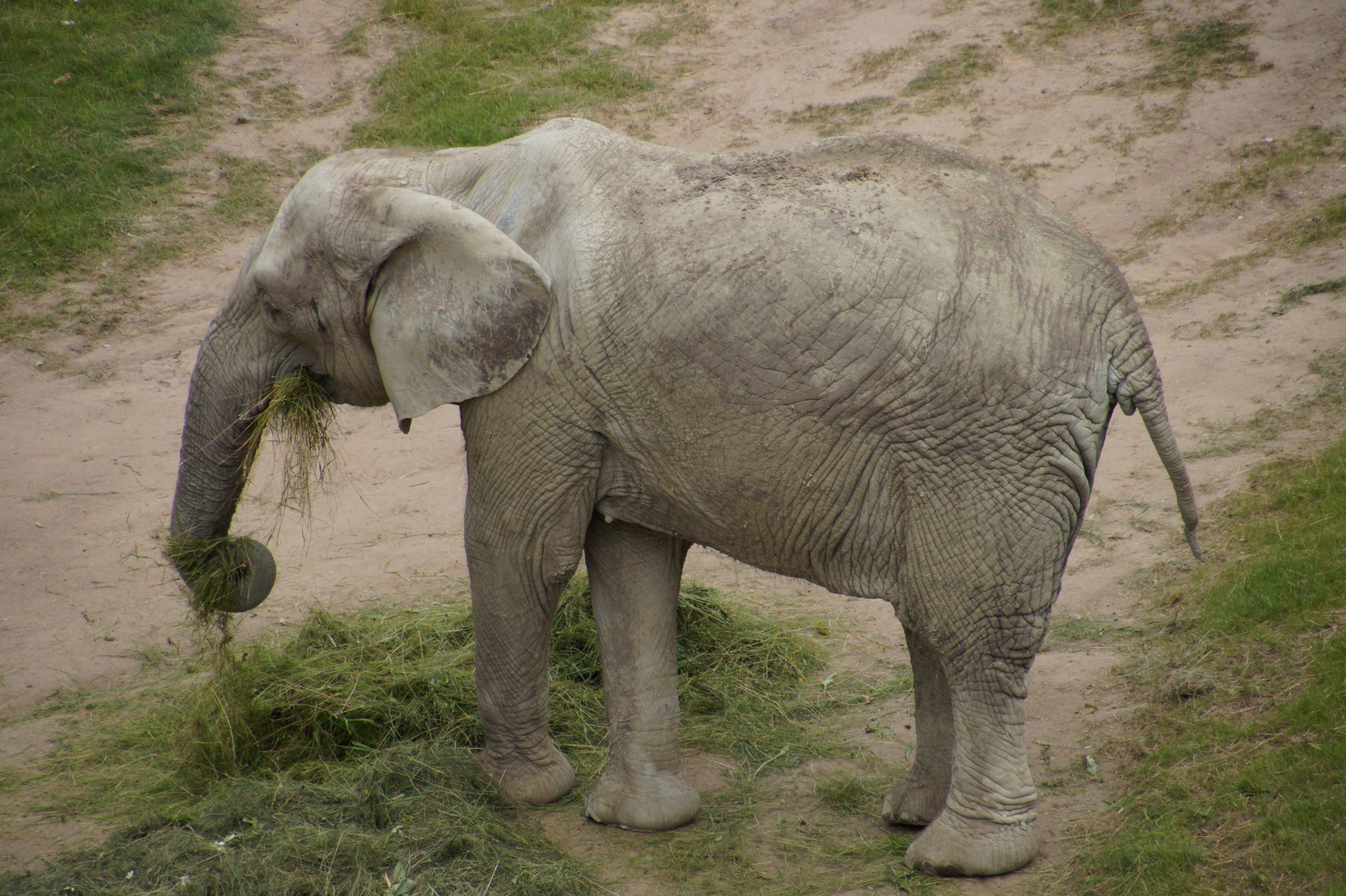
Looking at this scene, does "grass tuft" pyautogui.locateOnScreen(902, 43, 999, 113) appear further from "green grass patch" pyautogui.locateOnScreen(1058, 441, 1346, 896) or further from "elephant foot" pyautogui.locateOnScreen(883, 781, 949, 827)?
"elephant foot" pyautogui.locateOnScreen(883, 781, 949, 827)

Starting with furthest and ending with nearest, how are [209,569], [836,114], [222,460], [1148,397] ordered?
1. [836,114]
2. [209,569]
3. [222,460]
4. [1148,397]

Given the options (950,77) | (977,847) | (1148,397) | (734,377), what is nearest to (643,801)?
(977,847)

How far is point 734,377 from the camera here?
155 inches

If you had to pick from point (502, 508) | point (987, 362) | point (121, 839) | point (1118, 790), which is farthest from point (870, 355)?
point (121, 839)

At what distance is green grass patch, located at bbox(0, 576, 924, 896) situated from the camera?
13.8ft

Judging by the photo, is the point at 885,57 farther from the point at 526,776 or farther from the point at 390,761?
the point at 390,761

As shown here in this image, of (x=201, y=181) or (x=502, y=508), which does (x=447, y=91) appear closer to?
(x=201, y=181)

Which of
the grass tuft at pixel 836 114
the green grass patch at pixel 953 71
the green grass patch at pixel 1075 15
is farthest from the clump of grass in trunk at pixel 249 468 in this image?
the green grass patch at pixel 1075 15

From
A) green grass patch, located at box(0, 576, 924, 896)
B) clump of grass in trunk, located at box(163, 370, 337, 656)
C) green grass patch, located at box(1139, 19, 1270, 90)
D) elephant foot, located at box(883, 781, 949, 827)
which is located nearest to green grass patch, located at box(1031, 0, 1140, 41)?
green grass patch, located at box(1139, 19, 1270, 90)

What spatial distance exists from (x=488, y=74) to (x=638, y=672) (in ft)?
34.1

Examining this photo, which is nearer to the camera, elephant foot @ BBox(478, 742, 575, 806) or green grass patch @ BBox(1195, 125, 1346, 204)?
elephant foot @ BBox(478, 742, 575, 806)

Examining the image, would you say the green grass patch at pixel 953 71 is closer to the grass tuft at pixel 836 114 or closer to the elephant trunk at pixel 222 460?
the grass tuft at pixel 836 114

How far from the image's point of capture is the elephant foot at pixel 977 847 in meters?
4.13

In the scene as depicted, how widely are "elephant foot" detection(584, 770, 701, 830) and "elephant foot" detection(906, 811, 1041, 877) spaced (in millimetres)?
989
